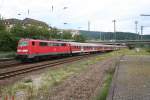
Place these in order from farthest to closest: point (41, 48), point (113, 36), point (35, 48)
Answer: point (113, 36), point (41, 48), point (35, 48)

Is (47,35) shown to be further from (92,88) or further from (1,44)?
(92,88)

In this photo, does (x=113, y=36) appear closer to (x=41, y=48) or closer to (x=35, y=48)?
(x=41, y=48)

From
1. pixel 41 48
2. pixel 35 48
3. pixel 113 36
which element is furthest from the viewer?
pixel 113 36

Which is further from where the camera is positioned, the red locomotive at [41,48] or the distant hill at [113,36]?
the distant hill at [113,36]

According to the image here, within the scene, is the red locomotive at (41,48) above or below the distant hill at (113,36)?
above

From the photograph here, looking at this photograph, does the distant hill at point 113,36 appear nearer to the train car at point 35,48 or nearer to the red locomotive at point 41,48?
the red locomotive at point 41,48

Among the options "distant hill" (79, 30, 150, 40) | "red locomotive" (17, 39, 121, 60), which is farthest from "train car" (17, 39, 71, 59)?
"distant hill" (79, 30, 150, 40)

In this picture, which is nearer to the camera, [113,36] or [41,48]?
[41,48]

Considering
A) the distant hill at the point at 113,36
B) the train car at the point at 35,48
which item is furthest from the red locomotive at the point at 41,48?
the distant hill at the point at 113,36

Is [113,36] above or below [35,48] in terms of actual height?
below

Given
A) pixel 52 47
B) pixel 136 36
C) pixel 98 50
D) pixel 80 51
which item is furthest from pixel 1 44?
pixel 136 36

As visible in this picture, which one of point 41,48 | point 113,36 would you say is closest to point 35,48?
point 41,48

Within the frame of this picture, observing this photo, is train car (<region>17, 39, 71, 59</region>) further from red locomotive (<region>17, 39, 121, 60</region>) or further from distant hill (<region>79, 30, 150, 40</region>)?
distant hill (<region>79, 30, 150, 40</region>)

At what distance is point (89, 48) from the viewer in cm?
7100
